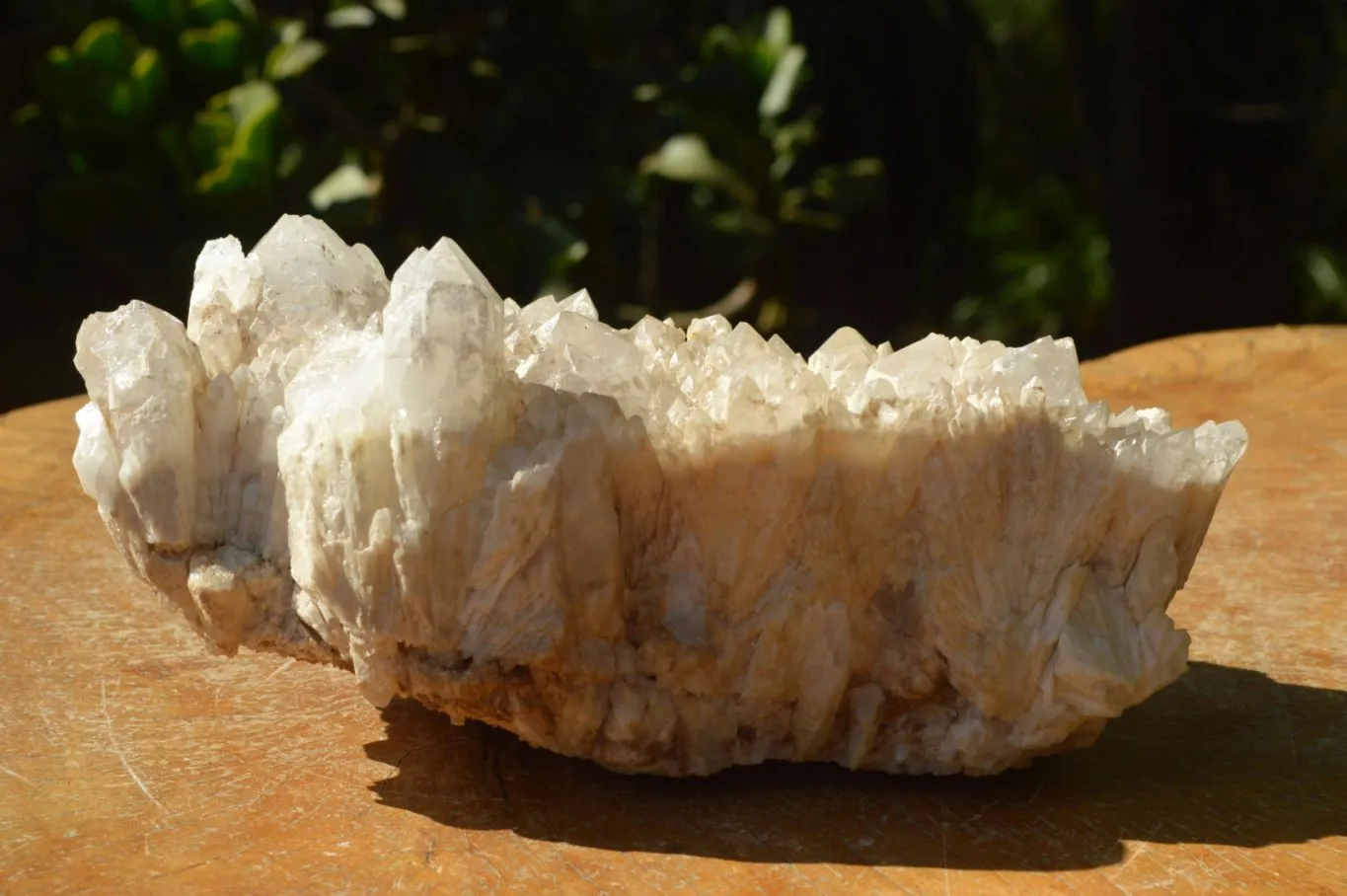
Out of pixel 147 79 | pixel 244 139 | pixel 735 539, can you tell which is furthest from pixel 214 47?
pixel 735 539

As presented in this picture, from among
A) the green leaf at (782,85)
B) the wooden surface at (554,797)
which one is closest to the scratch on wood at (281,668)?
the wooden surface at (554,797)

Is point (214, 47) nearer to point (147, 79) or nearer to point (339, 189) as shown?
point (147, 79)

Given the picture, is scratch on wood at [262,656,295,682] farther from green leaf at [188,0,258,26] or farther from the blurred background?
green leaf at [188,0,258,26]

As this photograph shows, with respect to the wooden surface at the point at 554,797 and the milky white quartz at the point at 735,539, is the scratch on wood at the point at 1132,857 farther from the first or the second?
the milky white quartz at the point at 735,539

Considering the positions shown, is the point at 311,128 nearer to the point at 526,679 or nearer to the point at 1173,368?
the point at 1173,368

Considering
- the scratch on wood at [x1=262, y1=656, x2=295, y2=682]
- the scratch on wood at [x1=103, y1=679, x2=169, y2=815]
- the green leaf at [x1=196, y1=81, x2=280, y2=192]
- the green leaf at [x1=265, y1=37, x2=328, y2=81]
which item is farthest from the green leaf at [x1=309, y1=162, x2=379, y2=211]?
the scratch on wood at [x1=103, y1=679, x2=169, y2=815]
